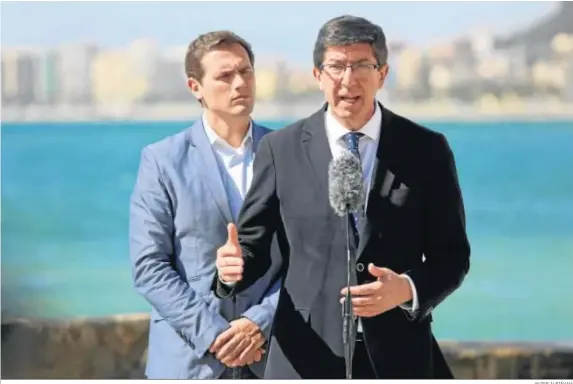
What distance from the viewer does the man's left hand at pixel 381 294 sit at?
Answer: 4043 millimetres

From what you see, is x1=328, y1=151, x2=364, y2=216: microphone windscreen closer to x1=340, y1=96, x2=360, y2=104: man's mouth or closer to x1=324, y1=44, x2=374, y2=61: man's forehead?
x1=340, y1=96, x2=360, y2=104: man's mouth

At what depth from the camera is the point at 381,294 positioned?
409cm

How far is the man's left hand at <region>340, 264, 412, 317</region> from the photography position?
404 centimetres

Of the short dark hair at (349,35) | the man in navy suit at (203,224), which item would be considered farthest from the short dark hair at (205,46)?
the short dark hair at (349,35)

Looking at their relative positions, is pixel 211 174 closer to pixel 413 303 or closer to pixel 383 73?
pixel 383 73

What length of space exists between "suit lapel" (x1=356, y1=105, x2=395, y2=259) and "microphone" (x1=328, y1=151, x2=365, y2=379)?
0.04 m

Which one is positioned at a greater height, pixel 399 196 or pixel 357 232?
pixel 399 196

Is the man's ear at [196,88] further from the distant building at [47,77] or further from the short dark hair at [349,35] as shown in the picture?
the distant building at [47,77]

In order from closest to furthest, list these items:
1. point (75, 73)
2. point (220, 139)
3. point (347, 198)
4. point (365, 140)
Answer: point (347, 198), point (365, 140), point (220, 139), point (75, 73)

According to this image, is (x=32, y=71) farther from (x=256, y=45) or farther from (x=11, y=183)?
(x=256, y=45)

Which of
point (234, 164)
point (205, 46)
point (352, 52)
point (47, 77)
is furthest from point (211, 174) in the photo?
point (47, 77)

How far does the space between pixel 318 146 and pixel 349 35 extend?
471mm

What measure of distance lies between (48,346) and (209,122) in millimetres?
1232

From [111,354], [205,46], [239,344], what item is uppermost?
[205,46]
